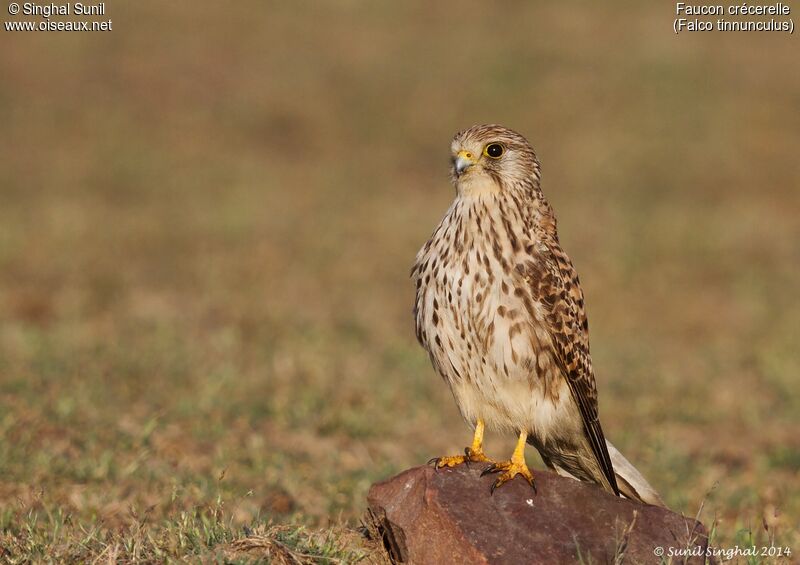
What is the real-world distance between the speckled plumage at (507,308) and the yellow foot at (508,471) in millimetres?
288

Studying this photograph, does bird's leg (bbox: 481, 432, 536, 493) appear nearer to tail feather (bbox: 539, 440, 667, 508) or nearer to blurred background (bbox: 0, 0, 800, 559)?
tail feather (bbox: 539, 440, 667, 508)

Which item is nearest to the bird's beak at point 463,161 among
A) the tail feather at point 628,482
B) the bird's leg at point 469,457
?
the bird's leg at point 469,457

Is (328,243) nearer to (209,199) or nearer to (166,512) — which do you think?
(209,199)

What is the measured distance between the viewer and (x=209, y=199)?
593 inches

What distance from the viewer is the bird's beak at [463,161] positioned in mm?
4723

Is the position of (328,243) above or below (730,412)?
above

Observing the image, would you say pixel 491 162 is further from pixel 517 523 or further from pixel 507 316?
pixel 517 523

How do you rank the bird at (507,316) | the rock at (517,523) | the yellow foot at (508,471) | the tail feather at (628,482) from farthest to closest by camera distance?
the tail feather at (628,482), the bird at (507,316), the yellow foot at (508,471), the rock at (517,523)

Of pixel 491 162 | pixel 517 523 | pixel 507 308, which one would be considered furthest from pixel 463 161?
pixel 517 523

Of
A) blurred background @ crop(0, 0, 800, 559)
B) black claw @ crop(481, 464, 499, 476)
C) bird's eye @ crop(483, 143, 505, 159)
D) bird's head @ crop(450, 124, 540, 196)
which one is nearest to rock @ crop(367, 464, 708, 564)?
black claw @ crop(481, 464, 499, 476)

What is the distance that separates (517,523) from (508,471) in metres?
0.30

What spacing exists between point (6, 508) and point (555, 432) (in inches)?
99.5

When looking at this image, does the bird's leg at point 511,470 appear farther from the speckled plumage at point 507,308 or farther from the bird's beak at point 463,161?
the bird's beak at point 463,161

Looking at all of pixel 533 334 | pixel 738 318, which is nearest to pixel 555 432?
pixel 533 334
